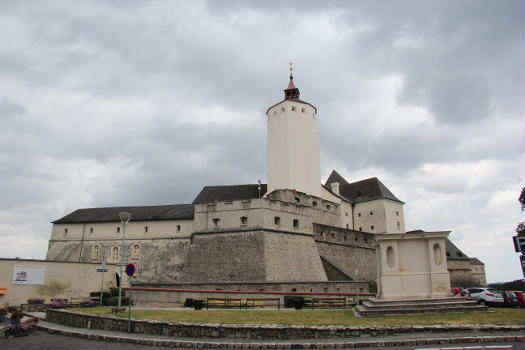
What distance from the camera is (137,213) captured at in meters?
40.7

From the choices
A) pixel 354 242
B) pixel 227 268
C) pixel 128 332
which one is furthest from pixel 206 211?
pixel 128 332

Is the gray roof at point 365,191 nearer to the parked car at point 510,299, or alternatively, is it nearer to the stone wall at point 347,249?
the stone wall at point 347,249

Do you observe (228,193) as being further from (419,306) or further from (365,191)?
(419,306)

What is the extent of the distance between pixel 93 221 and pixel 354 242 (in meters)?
26.8

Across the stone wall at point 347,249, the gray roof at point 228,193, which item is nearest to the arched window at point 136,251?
the gray roof at point 228,193

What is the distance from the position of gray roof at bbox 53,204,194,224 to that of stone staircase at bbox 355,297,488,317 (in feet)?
84.1

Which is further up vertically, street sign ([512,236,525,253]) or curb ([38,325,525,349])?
street sign ([512,236,525,253])

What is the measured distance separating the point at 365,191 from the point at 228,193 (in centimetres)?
1794

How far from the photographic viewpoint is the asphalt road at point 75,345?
8836mm

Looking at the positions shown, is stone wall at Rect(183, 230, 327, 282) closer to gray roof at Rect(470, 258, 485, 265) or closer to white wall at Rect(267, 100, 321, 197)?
white wall at Rect(267, 100, 321, 197)

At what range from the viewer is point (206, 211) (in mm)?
31969

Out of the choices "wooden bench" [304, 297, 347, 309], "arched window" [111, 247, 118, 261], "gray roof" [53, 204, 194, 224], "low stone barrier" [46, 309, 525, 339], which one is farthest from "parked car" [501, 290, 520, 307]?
"arched window" [111, 247, 118, 261]

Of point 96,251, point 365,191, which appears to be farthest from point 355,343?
point 365,191

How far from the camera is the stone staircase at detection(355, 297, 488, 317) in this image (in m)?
13.7
